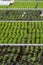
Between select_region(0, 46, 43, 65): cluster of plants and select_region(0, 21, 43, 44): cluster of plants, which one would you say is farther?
select_region(0, 21, 43, 44): cluster of plants

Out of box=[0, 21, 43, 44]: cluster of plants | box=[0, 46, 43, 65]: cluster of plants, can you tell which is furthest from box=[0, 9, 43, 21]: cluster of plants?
box=[0, 46, 43, 65]: cluster of plants

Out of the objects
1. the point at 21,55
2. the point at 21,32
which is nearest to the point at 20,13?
the point at 21,32

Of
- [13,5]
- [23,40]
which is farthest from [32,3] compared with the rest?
[23,40]

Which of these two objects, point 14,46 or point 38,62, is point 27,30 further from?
point 38,62

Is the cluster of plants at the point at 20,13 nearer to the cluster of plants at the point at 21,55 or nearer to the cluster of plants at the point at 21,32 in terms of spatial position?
the cluster of plants at the point at 21,32

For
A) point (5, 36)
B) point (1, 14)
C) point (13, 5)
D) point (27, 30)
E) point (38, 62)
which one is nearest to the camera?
point (38, 62)

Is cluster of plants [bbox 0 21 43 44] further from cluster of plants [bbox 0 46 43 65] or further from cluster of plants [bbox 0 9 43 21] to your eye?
cluster of plants [bbox 0 9 43 21]
